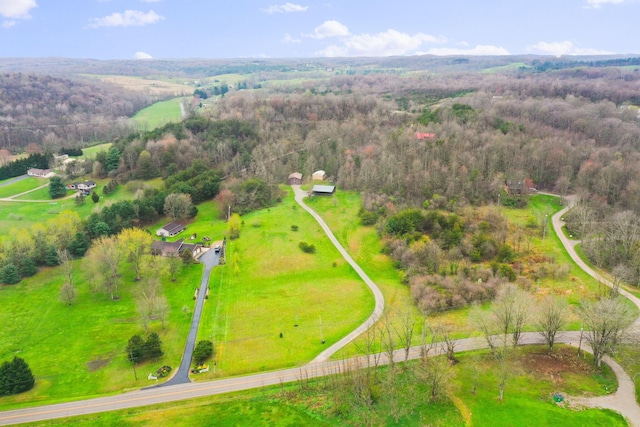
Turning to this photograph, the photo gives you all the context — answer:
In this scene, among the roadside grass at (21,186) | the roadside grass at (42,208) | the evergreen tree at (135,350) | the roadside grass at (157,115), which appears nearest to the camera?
the evergreen tree at (135,350)

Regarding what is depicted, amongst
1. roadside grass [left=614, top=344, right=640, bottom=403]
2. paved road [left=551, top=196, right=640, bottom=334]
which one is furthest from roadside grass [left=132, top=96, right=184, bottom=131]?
roadside grass [left=614, top=344, right=640, bottom=403]

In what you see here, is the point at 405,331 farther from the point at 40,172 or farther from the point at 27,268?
the point at 40,172

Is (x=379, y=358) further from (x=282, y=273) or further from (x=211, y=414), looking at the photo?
(x=282, y=273)

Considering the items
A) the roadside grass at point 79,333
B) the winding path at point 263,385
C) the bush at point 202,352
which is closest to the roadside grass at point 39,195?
the roadside grass at point 79,333

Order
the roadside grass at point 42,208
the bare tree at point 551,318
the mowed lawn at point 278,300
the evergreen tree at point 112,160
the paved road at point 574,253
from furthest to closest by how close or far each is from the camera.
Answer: the evergreen tree at point 112,160
the roadside grass at point 42,208
the paved road at point 574,253
the mowed lawn at point 278,300
the bare tree at point 551,318

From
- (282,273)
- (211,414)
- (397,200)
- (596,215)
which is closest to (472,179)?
(397,200)

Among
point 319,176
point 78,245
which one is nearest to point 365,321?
point 78,245

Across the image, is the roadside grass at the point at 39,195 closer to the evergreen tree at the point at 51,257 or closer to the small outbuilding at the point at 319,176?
the evergreen tree at the point at 51,257
